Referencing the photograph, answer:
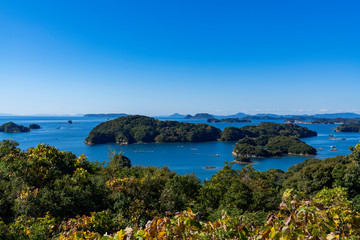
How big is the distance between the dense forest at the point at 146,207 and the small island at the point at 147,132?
262ft

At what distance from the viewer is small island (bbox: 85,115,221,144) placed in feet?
291

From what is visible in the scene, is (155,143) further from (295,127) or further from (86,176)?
(86,176)

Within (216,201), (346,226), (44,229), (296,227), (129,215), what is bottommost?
(216,201)

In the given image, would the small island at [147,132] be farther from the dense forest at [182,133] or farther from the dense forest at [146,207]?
the dense forest at [146,207]

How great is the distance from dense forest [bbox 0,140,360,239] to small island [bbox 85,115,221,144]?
7995cm

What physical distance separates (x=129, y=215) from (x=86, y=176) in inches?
91.0

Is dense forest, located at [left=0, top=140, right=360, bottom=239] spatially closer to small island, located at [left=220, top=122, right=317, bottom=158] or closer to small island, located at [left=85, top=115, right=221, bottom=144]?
small island, located at [left=220, top=122, right=317, bottom=158]

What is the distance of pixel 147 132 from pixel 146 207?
88.1 metres

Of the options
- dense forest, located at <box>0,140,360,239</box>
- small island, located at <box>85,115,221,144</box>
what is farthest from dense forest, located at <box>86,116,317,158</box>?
dense forest, located at <box>0,140,360,239</box>

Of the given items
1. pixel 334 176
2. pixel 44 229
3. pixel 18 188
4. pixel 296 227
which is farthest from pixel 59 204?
pixel 334 176

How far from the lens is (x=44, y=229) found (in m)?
3.86

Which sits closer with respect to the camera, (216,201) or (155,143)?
(216,201)

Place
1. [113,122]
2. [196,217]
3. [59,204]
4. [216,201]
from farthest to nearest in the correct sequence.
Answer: [113,122] → [216,201] → [59,204] → [196,217]

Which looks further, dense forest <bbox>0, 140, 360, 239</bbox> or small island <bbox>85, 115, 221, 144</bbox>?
small island <bbox>85, 115, 221, 144</bbox>
